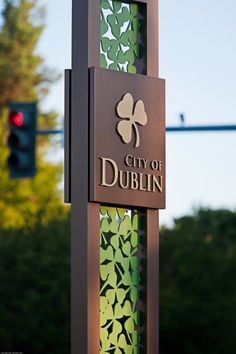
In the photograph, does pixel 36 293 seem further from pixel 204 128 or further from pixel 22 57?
pixel 22 57

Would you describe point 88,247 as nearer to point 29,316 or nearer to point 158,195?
point 158,195

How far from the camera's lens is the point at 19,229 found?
38281 millimetres

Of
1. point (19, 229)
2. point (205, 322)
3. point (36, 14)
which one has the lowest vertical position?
point (205, 322)

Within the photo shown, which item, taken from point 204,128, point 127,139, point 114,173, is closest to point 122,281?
point 114,173

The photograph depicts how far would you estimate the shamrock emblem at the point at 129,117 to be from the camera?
9211mm

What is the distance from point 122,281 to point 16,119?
972cm

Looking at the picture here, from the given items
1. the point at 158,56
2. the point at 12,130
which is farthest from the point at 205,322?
the point at 158,56

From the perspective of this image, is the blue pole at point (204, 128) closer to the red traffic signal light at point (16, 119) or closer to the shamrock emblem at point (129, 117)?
the red traffic signal light at point (16, 119)

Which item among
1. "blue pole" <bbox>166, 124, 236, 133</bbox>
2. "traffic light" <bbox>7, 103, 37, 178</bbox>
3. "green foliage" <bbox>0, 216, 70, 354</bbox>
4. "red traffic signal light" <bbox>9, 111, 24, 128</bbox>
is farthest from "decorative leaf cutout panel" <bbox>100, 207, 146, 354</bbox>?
"green foliage" <bbox>0, 216, 70, 354</bbox>

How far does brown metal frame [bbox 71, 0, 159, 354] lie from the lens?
8.86 metres

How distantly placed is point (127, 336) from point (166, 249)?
25.9m

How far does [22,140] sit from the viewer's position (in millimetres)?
18500

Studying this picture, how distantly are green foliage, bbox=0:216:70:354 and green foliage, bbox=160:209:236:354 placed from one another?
2.65 metres

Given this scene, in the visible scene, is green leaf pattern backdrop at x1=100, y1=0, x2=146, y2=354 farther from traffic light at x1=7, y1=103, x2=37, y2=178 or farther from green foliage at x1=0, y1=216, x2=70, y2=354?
green foliage at x1=0, y1=216, x2=70, y2=354
